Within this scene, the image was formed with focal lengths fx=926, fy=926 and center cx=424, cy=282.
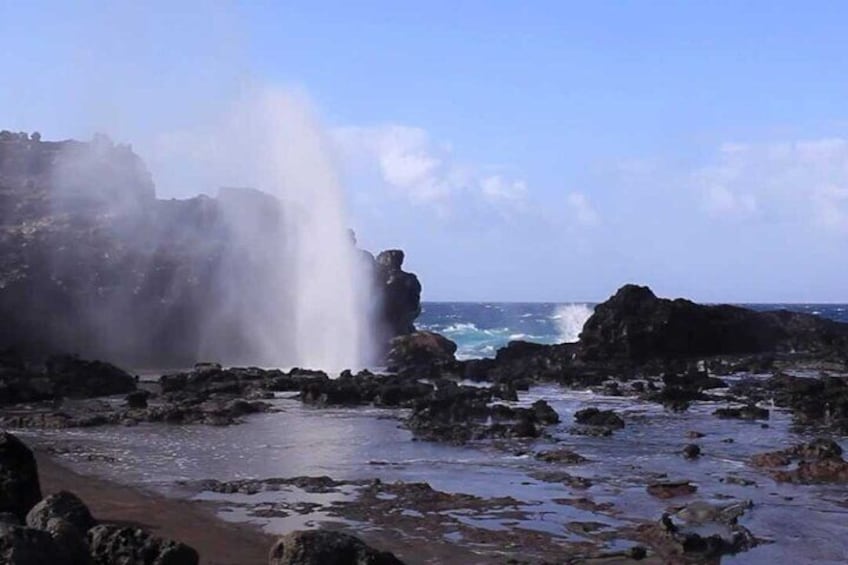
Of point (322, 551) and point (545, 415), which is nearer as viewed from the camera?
point (322, 551)

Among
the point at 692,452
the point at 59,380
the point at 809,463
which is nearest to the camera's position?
the point at 809,463

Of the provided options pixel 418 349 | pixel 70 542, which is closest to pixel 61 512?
pixel 70 542

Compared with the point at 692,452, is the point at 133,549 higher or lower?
higher

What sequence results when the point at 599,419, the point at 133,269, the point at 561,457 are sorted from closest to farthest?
the point at 561,457, the point at 599,419, the point at 133,269

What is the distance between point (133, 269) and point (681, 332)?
30.4 m

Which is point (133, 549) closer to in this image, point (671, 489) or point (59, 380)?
point (671, 489)

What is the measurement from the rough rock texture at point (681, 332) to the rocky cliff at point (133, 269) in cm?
1376

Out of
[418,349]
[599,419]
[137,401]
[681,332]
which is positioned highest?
[681,332]

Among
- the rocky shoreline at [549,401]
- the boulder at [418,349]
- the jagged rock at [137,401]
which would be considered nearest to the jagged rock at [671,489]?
the rocky shoreline at [549,401]

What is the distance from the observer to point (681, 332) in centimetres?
5081

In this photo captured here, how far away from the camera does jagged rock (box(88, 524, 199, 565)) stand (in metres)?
8.79

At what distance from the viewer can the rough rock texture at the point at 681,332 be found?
161 feet

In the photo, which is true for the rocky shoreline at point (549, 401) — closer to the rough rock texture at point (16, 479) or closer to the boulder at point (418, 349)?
the boulder at point (418, 349)

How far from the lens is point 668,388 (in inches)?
1321
